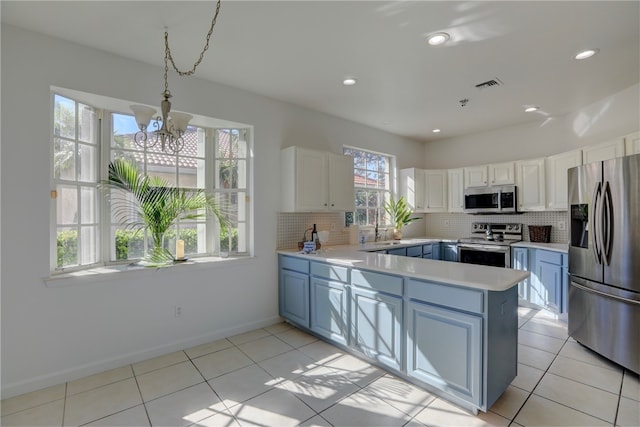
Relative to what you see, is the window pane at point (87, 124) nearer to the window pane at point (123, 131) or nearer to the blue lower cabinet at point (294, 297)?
the window pane at point (123, 131)

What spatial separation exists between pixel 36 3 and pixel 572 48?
3.90 metres

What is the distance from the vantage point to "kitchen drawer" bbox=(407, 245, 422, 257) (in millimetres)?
4480

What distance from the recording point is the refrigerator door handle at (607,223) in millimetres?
2623

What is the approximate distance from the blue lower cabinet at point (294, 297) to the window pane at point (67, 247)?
1987 millimetres

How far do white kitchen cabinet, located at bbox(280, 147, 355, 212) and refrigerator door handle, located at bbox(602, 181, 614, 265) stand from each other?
8.21 feet

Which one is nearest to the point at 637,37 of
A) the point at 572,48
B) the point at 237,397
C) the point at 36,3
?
the point at 572,48

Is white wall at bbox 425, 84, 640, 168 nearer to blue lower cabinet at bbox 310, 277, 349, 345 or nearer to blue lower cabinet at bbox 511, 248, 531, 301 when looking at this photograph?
blue lower cabinet at bbox 511, 248, 531, 301

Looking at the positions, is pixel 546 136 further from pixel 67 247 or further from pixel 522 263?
pixel 67 247

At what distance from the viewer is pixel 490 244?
14.6ft

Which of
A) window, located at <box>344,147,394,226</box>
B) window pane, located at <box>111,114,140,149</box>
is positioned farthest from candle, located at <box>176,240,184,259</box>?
window, located at <box>344,147,394,226</box>

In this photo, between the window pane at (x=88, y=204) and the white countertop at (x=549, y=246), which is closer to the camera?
the window pane at (x=88, y=204)

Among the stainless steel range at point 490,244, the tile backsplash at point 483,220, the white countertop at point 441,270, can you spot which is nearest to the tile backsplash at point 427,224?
the tile backsplash at point 483,220

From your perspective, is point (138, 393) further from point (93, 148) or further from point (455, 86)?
point (455, 86)

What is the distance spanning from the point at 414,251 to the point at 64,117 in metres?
4.25
